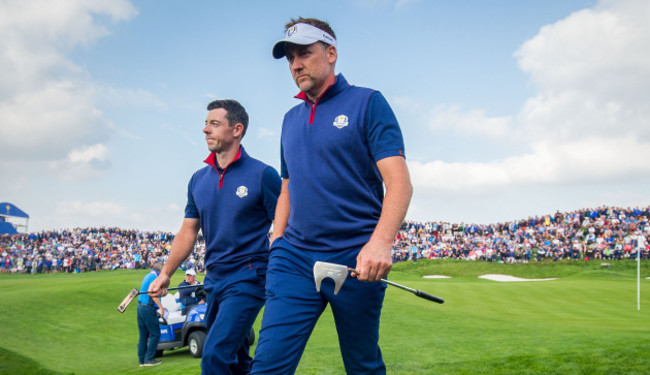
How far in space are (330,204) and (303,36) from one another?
1.06 meters

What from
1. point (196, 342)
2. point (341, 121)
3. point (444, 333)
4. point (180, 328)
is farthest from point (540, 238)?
point (341, 121)

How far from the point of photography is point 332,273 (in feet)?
10.2

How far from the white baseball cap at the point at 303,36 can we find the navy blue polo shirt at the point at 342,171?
0.40 meters

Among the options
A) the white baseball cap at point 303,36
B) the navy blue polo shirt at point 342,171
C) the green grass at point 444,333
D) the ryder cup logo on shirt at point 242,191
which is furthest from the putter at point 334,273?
the green grass at point 444,333

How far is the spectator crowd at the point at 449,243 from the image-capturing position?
41.1 meters

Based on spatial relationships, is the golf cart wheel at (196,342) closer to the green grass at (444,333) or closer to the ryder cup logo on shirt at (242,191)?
the green grass at (444,333)

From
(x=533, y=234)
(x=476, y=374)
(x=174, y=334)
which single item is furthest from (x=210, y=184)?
(x=533, y=234)

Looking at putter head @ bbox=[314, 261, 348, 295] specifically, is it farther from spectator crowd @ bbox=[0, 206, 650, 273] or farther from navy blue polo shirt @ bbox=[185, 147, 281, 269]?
spectator crowd @ bbox=[0, 206, 650, 273]

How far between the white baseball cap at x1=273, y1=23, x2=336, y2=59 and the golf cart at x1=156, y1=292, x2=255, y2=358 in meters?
9.65

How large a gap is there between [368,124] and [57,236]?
55.9 m

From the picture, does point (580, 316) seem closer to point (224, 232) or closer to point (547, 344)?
point (547, 344)

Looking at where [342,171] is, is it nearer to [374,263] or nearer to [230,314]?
[374,263]

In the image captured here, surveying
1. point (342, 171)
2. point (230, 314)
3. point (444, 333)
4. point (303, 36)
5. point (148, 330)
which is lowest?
point (444, 333)

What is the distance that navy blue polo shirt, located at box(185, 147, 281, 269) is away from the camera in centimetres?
512
